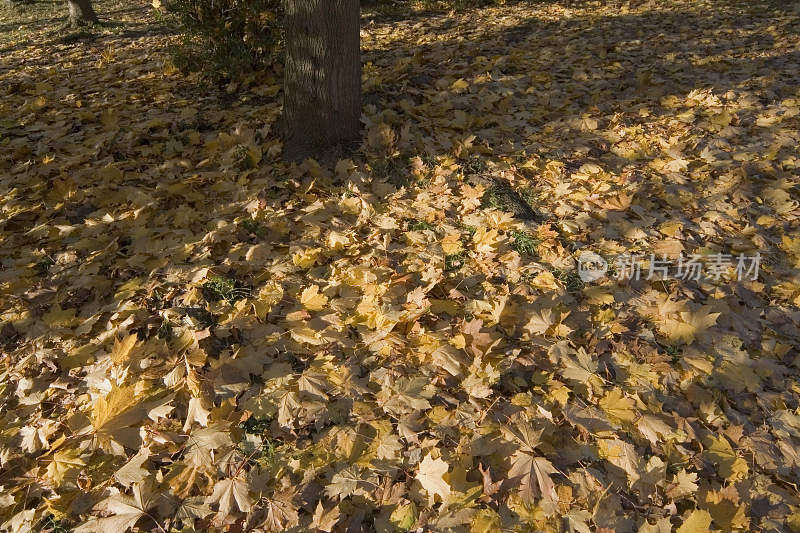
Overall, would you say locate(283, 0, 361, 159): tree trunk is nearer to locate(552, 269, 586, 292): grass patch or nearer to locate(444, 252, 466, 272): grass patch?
locate(444, 252, 466, 272): grass patch

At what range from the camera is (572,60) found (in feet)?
18.6

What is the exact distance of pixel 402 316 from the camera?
2.43 m

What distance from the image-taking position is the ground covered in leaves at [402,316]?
181 centimetres

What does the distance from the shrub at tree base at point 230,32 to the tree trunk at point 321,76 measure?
4.36 feet

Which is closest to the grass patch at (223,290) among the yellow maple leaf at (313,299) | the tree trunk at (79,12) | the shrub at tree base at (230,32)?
the yellow maple leaf at (313,299)

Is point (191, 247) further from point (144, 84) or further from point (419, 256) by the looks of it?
point (144, 84)

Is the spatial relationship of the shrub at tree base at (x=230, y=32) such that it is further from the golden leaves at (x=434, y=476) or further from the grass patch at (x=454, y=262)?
the golden leaves at (x=434, y=476)

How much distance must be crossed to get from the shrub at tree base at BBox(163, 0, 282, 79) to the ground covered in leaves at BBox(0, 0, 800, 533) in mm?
369

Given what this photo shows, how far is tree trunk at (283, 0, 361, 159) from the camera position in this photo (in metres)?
3.45

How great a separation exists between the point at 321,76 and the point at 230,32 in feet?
5.87

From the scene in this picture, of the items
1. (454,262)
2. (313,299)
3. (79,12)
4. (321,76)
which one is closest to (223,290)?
(313,299)

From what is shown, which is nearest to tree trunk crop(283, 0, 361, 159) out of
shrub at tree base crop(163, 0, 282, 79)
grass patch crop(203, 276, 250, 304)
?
shrub at tree base crop(163, 0, 282, 79)

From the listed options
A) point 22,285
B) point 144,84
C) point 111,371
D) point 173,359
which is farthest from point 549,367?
point 144,84

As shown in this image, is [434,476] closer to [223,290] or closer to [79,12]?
[223,290]
